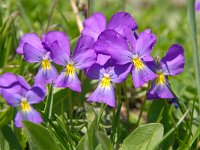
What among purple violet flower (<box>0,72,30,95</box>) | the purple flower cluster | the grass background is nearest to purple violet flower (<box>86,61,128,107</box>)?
the purple flower cluster

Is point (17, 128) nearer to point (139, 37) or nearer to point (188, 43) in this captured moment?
point (139, 37)

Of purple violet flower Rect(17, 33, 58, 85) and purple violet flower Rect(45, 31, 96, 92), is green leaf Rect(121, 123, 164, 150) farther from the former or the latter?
purple violet flower Rect(17, 33, 58, 85)

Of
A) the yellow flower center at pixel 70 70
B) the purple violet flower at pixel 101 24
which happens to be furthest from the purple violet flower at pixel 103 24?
the yellow flower center at pixel 70 70

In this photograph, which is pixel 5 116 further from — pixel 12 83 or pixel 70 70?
pixel 70 70

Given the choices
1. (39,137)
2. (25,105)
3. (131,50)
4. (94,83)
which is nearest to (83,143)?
(39,137)

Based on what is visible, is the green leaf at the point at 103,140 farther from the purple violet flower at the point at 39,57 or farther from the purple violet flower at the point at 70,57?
the purple violet flower at the point at 39,57
